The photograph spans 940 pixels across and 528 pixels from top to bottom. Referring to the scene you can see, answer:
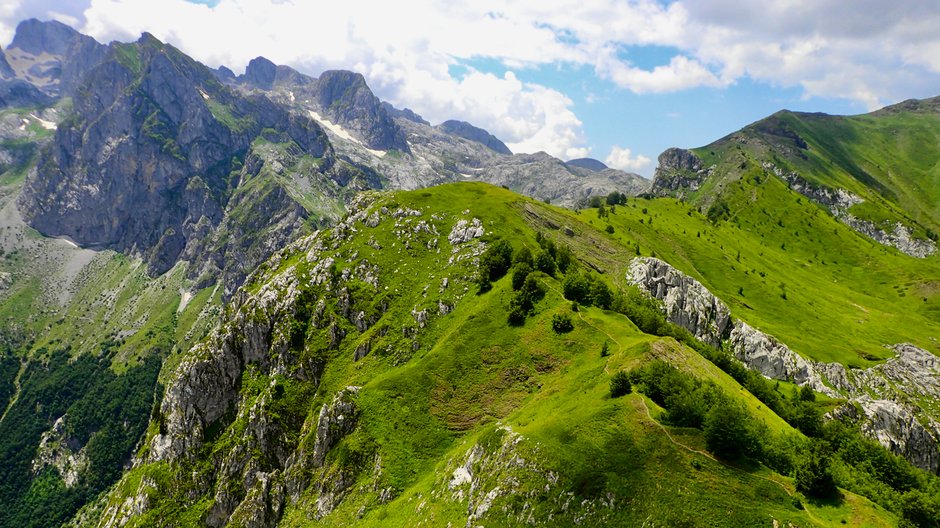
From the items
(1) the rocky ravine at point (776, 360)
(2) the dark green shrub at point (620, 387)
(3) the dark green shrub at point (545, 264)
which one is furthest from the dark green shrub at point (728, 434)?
(1) the rocky ravine at point (776, 360)

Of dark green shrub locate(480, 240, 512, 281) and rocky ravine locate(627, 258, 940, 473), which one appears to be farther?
rocky ravine locate(627, 258, 940, 473)

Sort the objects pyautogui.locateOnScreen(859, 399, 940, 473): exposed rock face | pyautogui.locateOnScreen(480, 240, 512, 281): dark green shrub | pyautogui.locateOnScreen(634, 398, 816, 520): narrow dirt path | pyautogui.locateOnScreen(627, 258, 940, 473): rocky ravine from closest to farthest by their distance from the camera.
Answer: pyautogui.locateOnScreen(634, 398, 816, 520): narrow dirt path, pyautogui.locateOnScreen(859, 399, 940, 473): exposed rock face, pyautogui.locateOnScreen(480, 240, 512, 281): dark green shrub, pyautogui.locateOnScreen(627, 258, 940, 473): rocky ravine

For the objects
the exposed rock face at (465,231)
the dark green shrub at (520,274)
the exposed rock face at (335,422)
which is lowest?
the exposed rock face at (335,422)

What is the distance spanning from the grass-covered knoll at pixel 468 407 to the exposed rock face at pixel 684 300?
9022 millimetres

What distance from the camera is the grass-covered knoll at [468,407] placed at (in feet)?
157

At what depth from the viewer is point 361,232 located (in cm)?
13150

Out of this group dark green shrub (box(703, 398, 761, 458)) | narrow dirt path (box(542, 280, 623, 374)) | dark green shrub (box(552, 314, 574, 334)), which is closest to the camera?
dark green shrub (box(703, 398, 761, 458))

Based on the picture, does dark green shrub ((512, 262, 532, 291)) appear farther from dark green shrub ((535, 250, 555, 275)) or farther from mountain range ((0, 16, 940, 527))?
dark green shrub ((535, 250, 555, 275))

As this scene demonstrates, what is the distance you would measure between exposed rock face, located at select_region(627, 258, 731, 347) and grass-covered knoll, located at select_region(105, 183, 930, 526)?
9.02m

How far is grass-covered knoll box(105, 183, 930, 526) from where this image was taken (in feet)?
157

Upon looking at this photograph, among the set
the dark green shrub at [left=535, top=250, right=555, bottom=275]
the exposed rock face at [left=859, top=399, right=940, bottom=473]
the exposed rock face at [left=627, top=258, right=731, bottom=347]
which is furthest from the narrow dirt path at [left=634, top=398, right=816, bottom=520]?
the exposed rock face at [left=627, top=258, right=731, bottom=347]

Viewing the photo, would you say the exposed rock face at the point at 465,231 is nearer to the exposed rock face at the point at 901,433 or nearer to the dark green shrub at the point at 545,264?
the dark green shrub at the point at 545,264

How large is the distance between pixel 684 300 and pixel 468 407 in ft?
267

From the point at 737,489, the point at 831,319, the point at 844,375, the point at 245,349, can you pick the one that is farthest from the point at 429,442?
the point at 831,319
